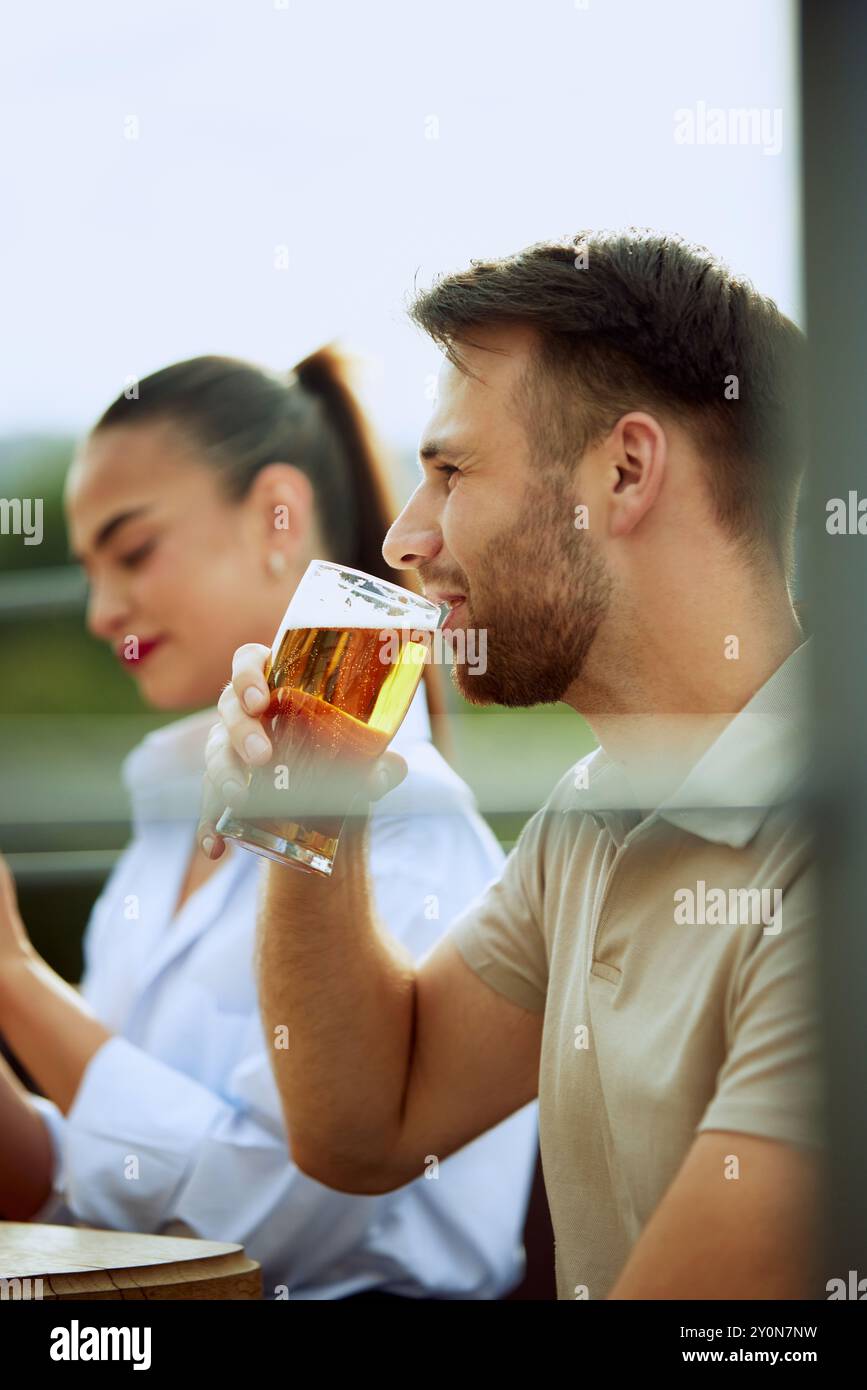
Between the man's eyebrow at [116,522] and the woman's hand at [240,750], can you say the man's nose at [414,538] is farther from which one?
the man's eyebrow at [116,522]

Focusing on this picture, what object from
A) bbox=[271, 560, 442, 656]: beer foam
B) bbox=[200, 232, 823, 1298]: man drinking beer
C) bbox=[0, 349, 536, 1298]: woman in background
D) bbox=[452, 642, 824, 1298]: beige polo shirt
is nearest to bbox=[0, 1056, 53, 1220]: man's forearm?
bbox=[0, 349, 536, 1298]: woman in background

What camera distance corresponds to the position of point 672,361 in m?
1.20

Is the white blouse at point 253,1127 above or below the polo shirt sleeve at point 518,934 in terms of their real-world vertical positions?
below

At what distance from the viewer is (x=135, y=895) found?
6.52 feet

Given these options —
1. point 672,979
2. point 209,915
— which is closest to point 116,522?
point 209,915

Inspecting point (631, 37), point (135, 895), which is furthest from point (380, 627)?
point (135, 895)

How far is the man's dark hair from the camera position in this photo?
1191 mm

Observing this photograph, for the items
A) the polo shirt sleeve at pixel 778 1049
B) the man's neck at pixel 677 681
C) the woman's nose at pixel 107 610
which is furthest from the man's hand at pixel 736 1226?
the woman's nose at pixel 107 610

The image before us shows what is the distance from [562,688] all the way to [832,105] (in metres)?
0.51

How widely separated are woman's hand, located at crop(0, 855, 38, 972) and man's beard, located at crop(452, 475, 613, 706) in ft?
2.58

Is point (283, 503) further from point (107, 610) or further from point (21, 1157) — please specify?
point (21, 1157)

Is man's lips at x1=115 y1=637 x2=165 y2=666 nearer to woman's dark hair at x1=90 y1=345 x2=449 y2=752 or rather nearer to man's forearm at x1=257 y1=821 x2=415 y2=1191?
woman's dark hair at x1=90 y1=345 x2=449 y2=752

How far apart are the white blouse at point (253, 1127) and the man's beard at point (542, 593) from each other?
31 cm

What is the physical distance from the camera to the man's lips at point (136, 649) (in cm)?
190
